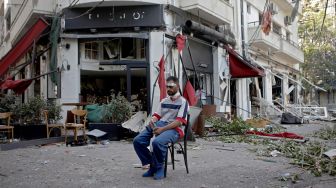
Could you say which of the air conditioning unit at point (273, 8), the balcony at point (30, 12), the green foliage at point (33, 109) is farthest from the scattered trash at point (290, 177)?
the air conditioning unit at point (273, 8)

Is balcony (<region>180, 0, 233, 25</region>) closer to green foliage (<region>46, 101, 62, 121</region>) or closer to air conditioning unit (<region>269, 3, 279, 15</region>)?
air conditioning unit (<region>269, 3, 279, 15</region>)

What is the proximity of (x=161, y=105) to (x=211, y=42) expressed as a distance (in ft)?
40.6

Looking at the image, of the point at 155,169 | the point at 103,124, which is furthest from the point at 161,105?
the point at 103,124

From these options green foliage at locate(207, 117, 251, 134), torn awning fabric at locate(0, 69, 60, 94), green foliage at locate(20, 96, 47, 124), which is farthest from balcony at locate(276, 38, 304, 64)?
green foliage at locate(20, 96, 47, 124)

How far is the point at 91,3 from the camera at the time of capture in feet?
44.9

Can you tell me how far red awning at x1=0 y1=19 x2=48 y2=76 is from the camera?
13531mm

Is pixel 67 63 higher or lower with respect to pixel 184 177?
higher

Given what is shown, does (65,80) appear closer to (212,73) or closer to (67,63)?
(67,63)

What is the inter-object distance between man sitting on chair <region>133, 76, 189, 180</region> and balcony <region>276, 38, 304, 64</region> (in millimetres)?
20403

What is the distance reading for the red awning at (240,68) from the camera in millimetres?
18250

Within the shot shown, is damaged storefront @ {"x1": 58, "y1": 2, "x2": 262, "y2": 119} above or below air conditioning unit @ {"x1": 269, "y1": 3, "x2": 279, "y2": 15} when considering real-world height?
below

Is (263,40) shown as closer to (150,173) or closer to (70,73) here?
(70,73)

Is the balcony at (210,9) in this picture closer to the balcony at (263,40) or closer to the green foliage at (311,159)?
the balcony at (263,40)

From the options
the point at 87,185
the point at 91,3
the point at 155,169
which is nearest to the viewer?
the point at 87,185
